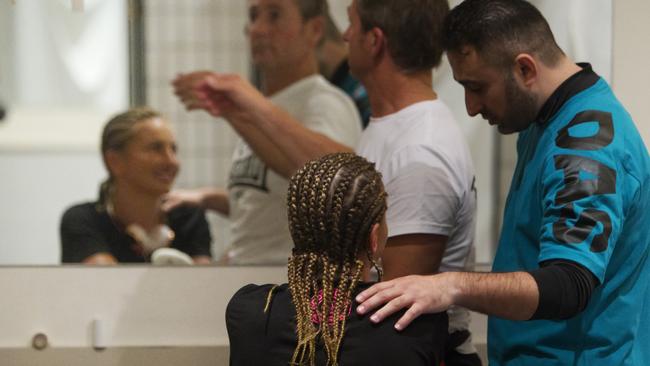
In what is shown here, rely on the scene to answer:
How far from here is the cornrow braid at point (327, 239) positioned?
1.65 meters

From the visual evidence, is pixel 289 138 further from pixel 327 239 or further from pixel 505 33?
pixel 327 239

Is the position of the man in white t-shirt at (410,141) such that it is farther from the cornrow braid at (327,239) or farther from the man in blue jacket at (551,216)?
the cornrow braid at (327,239)

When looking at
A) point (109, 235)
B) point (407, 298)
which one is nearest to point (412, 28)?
point (407, 298)

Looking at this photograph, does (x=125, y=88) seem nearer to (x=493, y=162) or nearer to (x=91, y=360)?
(x=91, y=360)

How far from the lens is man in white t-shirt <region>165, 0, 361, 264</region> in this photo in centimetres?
276

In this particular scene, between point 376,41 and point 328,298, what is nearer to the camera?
point 328,298

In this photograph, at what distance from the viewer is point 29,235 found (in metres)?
2.75

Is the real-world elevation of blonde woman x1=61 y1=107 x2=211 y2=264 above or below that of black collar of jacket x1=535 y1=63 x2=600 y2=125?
below

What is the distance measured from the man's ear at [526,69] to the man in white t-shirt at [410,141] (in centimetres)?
33

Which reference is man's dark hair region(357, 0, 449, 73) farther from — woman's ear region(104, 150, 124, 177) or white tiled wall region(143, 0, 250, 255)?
woman's ear region(104, 150, 124, 177)

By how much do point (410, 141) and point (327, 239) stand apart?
0.63m

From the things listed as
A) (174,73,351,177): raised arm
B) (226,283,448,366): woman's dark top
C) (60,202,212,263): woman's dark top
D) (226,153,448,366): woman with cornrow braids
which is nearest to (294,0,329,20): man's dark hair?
(174,73,351,177): raised arm

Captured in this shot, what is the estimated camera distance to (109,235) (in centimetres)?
277

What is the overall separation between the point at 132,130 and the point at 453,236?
1065mm
